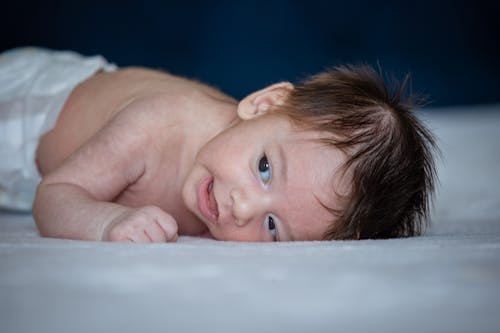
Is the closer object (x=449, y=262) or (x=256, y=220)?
(x=449, y=262)

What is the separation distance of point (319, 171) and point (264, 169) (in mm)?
96

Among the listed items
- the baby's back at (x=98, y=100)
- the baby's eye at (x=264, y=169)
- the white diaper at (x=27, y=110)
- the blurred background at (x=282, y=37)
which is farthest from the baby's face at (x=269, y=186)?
the blurred background at (x=282, y=37)

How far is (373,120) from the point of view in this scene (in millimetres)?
1025

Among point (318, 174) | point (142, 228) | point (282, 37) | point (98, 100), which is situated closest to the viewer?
point (142, 228)

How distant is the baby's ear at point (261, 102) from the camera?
1123 mm

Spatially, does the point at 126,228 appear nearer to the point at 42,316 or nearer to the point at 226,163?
the point at 226,163

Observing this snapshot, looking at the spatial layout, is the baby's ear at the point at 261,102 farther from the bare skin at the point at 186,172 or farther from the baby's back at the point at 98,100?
the baby's back at the point at 98,100

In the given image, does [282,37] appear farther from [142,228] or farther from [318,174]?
[142,228]

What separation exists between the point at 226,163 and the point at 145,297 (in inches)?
20.6

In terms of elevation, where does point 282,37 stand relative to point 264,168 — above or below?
above

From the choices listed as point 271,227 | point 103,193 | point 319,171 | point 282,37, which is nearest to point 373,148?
point 319,171

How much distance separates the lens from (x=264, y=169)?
3.29 ft

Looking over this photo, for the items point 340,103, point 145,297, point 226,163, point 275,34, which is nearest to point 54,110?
point 226,163

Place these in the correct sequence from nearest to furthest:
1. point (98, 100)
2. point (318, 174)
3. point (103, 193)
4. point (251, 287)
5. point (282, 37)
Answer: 1. point (251, 287)
2. point (318, 174)
3. point (103, 193)
4. point (98, 100)
5. point (282, 37)
